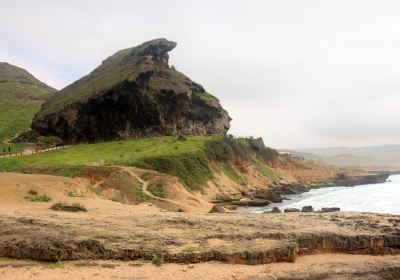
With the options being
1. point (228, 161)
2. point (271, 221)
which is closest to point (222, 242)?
point (271, 221)

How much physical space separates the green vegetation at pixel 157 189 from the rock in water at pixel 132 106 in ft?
127

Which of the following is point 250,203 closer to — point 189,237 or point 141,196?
point 141,196

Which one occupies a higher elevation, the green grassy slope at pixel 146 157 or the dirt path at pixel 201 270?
the green grassy slope at pixel 146 157

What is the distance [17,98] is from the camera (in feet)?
424

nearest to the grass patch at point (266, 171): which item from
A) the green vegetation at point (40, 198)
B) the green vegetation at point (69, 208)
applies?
the green vegetation at point (40, 198)

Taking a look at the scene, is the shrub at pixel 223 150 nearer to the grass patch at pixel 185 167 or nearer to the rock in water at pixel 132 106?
the grass patch at pixel 185 167

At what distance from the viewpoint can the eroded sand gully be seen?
1557cm

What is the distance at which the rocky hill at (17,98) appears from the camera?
97600 mm

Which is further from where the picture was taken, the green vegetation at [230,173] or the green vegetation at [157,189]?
the green vegetation at [230,173]

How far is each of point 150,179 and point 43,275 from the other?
3010 cm

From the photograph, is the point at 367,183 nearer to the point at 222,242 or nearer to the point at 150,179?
the point at 150,179

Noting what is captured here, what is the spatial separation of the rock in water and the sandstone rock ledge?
59.2m

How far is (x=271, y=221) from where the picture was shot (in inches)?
836

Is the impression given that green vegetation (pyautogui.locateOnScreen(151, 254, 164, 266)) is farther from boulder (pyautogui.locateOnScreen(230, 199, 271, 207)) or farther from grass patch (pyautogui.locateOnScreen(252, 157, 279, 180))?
grass patch (pyautogui.locateOnScreen(252, 157, 279, 180))
